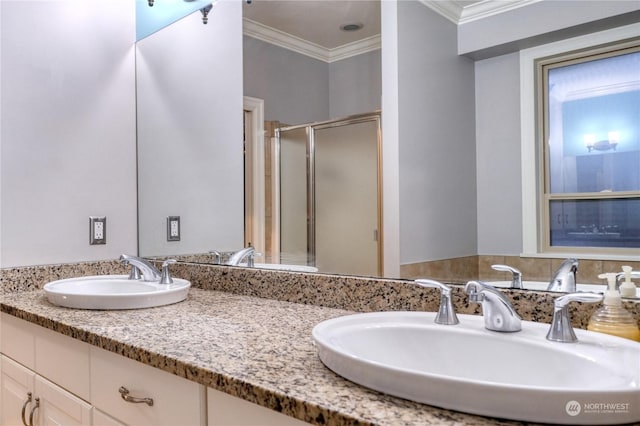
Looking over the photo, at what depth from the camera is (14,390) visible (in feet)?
5.01

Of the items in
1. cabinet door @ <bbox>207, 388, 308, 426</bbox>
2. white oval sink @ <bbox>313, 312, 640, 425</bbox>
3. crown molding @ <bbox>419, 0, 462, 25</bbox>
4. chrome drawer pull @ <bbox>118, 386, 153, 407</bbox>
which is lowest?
chrome drawer pull @ <bbox>118, 386, 153, 407</bbox>

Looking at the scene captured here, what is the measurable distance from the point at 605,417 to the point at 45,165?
1938 mm

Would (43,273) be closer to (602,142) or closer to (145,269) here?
(145,269)

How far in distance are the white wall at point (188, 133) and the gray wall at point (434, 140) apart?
2.66ft

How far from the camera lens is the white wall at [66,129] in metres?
1.76

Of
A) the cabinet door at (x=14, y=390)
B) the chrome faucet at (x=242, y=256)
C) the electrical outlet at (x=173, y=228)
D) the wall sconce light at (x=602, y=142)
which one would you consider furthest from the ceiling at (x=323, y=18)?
the cabinet door at (x=14, y=390)

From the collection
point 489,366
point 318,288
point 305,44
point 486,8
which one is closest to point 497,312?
point 489,366

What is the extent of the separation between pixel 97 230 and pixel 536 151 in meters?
1.70

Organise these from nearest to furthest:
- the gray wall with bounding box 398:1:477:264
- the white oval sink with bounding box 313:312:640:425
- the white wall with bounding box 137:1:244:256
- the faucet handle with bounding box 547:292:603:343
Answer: the white oval sink with bounding box 313:312:640:425 < the faucet handle with bounding box 547:292:603:343 < the gray wall with bounding box 398:1:477:264 < the white wall with bounding box 137:1:244:256

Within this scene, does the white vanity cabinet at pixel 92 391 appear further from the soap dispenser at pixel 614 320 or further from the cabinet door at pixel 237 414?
the soap dispenser at pixel 614 320

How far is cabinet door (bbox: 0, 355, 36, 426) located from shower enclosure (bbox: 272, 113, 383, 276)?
0.85m

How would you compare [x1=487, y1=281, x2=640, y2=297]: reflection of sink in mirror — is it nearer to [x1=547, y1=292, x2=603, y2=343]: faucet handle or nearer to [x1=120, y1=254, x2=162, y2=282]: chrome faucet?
[x1=547, y1=292, x2=603, y2=343]: faucet handle

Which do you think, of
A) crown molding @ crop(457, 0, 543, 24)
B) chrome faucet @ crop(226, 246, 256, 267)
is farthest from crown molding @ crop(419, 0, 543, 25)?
chrome faucet @ crop(226, 246, 256, 267)

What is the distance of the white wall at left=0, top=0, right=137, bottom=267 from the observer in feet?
5.79
